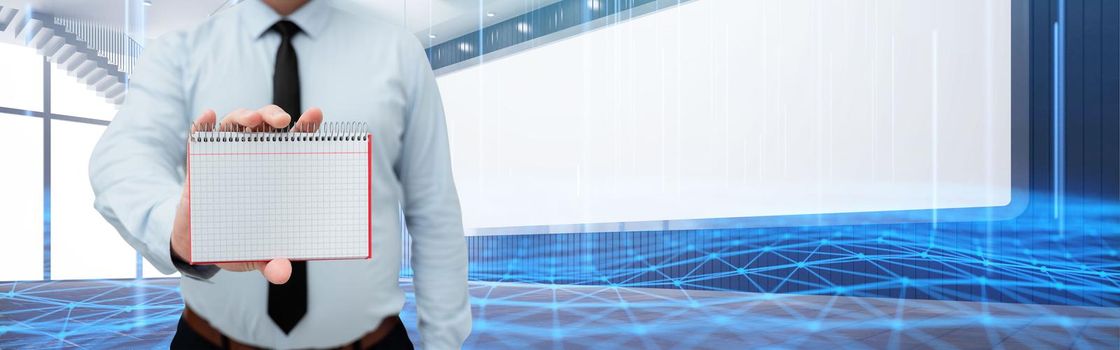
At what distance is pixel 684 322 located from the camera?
4781 mm

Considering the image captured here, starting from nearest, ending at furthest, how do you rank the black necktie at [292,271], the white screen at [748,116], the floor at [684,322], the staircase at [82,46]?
the black necktie at [292,271], the floor at [684,322], the white screen at [748,116], the staircase at [82,46]

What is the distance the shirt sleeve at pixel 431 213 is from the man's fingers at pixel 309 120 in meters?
0.29

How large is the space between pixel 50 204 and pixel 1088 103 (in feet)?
34.6

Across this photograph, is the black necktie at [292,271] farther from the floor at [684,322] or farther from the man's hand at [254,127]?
the floor at [684,322]

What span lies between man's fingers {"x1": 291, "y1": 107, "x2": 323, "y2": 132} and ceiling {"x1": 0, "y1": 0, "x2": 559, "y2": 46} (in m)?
8.23

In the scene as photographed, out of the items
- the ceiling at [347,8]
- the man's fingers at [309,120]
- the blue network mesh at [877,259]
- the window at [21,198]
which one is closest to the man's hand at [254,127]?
the man's fingers at [309,120]

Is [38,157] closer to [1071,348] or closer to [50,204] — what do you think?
[50,204]

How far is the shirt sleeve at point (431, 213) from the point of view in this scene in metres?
0.79

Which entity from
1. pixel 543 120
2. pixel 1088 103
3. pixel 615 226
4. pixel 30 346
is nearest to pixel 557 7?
pixel 543 120

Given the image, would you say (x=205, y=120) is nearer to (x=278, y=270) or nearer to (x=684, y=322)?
(x=278, y=270)

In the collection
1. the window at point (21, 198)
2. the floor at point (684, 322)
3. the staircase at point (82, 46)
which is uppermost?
the staircase at point (82, 46)

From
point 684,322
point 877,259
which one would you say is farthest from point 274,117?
point 877,259

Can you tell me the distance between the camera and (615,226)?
7.91 meters

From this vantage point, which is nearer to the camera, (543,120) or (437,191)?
(437,191)
